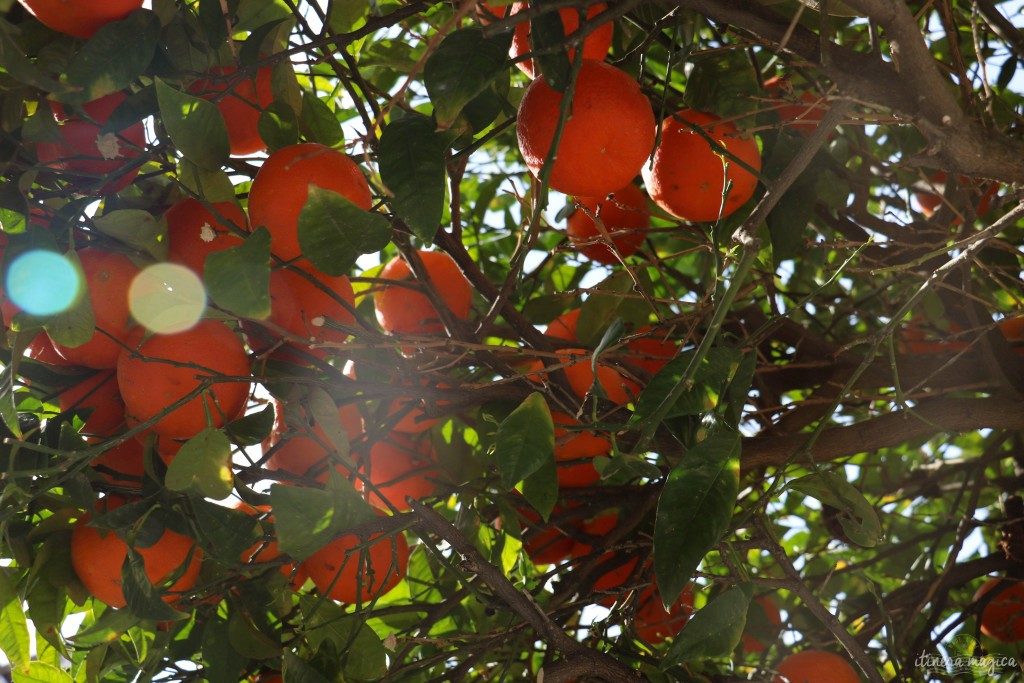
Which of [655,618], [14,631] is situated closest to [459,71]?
[14,631]

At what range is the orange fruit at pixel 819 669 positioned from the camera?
3.06 feet

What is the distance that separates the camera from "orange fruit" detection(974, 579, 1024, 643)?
1.18 meters

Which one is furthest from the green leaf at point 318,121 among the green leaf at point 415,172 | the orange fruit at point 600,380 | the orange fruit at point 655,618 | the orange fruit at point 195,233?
the orange fruit at point 655,618

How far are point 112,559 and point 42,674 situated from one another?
13 cm

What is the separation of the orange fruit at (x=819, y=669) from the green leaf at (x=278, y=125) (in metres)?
0.72

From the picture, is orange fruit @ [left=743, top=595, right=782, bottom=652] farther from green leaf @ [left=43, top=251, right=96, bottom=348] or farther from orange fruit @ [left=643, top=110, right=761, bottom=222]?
green leaf @ [left=43, top=251, right=96, bottom=348]

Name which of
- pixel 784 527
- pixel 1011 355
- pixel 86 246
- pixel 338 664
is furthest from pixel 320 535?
pixel 784 527

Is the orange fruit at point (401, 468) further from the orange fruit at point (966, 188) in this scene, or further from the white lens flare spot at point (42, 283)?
the orange fruit at point (966, 188)

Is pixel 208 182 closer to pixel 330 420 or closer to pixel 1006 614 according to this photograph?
pixel 330 420

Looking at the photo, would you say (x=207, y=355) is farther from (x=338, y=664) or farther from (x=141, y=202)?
(x=338, y=664)

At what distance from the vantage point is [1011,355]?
0.94 metres

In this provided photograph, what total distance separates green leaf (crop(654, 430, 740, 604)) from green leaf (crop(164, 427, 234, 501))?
0.33 m

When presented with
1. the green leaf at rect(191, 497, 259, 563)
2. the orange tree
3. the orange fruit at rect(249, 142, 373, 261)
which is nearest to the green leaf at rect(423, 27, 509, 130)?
the orange tree

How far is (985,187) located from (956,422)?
0.28 meters
